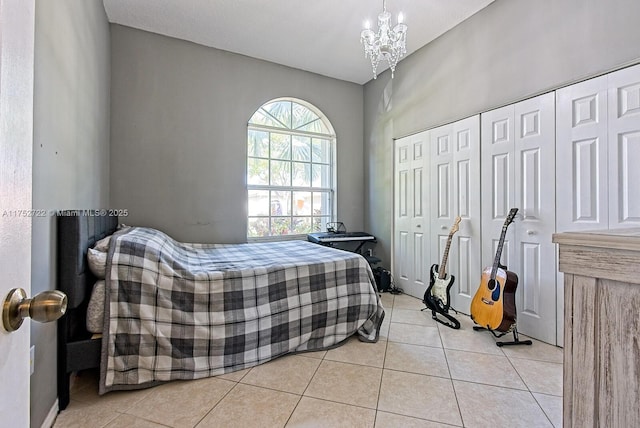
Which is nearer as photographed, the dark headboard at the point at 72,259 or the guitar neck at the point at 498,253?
the dark headboard at the point at 72,259

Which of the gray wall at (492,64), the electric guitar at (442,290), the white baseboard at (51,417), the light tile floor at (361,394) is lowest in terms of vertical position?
the light tile floor at (361,394)

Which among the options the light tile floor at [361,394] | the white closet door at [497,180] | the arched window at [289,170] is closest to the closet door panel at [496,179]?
the white closet door at [497,180]

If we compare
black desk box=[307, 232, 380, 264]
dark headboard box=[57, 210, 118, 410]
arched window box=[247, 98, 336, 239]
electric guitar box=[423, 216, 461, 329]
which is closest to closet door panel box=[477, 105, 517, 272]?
electric guitar box=[423, 216, 461, 329]

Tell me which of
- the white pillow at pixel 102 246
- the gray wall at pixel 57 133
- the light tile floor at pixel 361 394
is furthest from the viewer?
the white pillow at pixel 102 246

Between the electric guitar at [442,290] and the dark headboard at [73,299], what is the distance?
263cm

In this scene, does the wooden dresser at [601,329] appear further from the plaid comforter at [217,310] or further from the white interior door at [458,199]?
the white interior door at [458,199]

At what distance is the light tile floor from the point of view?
1.48 metres

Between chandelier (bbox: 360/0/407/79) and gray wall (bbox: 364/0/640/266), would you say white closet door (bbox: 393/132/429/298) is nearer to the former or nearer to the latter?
gray wall (bbox: 364/0/640/266)

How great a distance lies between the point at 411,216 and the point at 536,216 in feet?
4.70

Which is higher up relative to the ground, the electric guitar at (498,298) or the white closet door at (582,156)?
the white closet door at (582,156)

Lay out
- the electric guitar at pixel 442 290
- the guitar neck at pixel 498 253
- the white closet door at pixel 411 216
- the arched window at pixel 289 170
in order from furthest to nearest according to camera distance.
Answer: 1. the arched window at pixel 289 170
2. the white closet door at pixel 411 216
3. the electric guitar at pixel 442 290
4. the guitar neck at pixel 498 253

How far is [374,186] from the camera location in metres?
4.30

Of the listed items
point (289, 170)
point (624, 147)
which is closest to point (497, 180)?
point (624, 147)

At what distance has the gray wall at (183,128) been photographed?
3.10 metres
